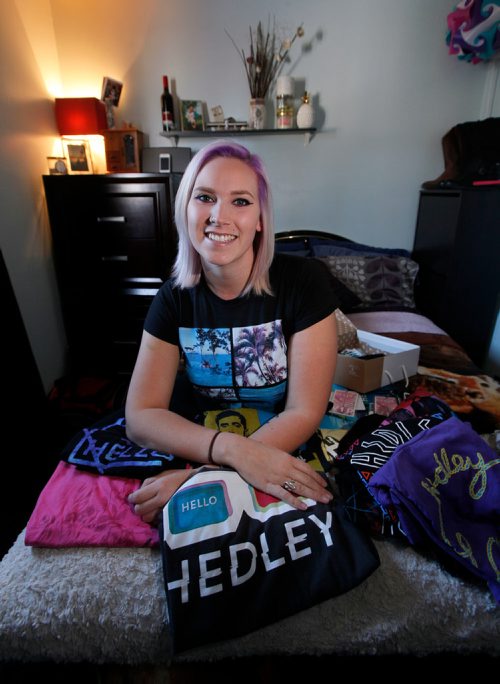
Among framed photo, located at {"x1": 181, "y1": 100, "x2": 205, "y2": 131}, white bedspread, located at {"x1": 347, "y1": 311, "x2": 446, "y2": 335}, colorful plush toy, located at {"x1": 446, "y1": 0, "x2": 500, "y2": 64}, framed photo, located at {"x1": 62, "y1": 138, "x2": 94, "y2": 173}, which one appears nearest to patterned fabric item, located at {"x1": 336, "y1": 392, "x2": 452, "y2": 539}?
white bedspread, located at {"x1": 347, "y1": 311, "x2": 446, "y2": 335}

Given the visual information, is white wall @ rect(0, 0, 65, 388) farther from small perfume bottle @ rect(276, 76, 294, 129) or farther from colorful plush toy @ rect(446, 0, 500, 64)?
colorful plush toy @ rect(446, 0, 500, 64)

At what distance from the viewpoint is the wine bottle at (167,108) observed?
256 cm

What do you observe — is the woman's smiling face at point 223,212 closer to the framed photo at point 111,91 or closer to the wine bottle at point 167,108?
the wine bottle at point 167,108

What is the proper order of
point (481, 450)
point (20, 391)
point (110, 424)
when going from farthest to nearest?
point (20, 391)
point (110, 424)
point (481, 450)

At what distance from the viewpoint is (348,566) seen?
0.73 m

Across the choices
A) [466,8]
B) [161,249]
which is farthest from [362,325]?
[466,8]

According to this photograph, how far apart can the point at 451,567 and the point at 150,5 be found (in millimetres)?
3296

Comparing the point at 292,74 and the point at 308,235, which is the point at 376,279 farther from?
the point at 292,74

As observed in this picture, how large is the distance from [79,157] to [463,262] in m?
2.56

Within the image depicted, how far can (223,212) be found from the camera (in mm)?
1051

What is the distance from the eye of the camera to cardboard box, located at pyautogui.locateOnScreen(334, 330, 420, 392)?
135cm

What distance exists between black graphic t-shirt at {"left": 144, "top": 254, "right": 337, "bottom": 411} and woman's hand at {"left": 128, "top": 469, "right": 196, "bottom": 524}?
1.07 feet

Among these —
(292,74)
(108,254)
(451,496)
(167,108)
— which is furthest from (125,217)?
(451,496)

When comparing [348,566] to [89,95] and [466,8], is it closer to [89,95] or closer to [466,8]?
[466,8]
